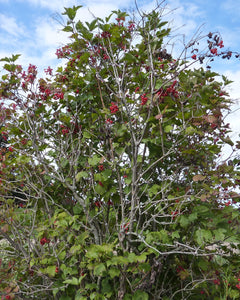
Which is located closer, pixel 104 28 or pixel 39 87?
pixel 104 28

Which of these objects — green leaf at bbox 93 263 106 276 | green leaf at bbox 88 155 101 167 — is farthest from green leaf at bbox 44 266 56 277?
green leaf at bbox 88 155 101 167

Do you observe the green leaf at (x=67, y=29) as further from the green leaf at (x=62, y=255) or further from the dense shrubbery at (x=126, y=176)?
the green leaf at (x=62, y=255)

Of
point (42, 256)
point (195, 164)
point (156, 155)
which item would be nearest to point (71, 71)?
point (156, 155)

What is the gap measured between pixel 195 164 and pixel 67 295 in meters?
2.10

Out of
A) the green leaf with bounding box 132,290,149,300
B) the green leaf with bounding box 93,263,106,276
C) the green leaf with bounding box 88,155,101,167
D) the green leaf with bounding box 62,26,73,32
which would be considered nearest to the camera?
the green leaf with bounding box 93,263,106,276

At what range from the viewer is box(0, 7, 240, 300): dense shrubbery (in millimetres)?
3186

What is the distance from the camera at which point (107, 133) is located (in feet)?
11.5

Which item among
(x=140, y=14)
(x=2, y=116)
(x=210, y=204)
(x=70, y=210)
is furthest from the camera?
(x=2, y=116)

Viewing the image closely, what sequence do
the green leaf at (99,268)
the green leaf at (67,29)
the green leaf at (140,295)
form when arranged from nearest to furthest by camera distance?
the green leaf at (99,268) → the green leaf at (140,295) → the green leaf at (67,29)

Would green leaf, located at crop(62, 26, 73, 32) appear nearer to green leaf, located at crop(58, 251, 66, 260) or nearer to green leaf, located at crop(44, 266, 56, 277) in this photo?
green leaf, located at crop(58, 251, 66, 260)

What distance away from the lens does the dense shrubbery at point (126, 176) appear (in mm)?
3186

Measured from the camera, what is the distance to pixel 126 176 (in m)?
3.38

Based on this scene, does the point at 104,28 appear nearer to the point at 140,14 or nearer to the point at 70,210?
the point at 140,14

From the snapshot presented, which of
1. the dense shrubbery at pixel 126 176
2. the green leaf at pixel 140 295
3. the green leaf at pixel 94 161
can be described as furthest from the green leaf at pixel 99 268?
the green leaf at pixel 94 161
